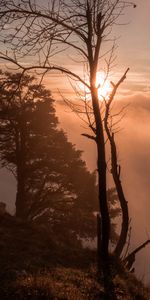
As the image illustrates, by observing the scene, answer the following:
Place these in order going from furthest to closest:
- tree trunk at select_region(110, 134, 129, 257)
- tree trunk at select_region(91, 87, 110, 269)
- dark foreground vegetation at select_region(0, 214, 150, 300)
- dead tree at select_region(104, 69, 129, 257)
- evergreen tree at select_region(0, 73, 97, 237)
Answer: evergreen tree at select_region(0, 73, 97, 237), tree trunk at select_region(110, 134, 129, 257), dead tree at select_region(104, 69, 129, 257), tree trunk at select_region(91, 87, 110, 269), dark foreground vegetation at select_region(0, 214, 150, 300)

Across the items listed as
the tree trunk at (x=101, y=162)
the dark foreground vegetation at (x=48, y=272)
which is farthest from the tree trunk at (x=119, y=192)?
the tree trunk at (x=101, y=162)

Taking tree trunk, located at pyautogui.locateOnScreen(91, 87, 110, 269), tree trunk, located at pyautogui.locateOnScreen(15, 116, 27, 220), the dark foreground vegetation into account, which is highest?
tree trunk, located at pyautogui.locateOnScreen(15, 116, 27, 220)

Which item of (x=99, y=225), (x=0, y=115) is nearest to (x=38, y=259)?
(x=99, y=225)

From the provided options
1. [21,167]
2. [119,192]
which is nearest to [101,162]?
[119,192]

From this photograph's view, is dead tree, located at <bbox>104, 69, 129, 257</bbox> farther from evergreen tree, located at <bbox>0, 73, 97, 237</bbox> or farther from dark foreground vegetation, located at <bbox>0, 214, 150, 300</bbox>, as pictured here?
evergreen tree, located at <bbox>0, 73, 97, 237</bbox>

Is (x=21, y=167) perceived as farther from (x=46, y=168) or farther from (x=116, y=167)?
(x=116, y=167)

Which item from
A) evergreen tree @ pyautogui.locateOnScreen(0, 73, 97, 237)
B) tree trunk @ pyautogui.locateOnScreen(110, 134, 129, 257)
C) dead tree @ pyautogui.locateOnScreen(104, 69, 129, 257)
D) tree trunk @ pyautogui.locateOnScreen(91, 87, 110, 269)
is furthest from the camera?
evergreen tree @ pyautogui.locateOnScreen(0, 73, 97, 237)

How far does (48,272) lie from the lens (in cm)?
1195

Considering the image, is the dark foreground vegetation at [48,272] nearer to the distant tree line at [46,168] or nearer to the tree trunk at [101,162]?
the tree trunk at [101,162]

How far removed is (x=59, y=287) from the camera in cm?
1012

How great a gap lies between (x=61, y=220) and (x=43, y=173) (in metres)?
3.31

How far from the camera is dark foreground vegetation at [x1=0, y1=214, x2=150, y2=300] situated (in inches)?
378

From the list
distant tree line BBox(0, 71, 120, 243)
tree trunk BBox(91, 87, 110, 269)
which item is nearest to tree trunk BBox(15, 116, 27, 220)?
distant tree line BBox(0, 71, 120, 243)

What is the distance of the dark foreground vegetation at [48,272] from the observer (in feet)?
31.5
